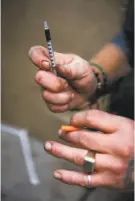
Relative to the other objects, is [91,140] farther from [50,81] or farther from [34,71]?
[34,71]

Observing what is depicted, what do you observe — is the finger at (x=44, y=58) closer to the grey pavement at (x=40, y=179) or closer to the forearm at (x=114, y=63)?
the forearm at (x=114, y=63)

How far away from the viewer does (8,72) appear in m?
0.99

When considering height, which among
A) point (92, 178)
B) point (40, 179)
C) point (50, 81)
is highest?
point (50, 81)

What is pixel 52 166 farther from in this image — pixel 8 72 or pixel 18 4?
pixel 18 4

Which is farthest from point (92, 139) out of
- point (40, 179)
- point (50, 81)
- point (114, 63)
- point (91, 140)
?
point (40, 179)

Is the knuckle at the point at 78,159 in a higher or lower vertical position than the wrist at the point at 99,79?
lower

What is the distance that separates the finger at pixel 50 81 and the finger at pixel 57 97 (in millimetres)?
16

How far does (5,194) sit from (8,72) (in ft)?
1.08

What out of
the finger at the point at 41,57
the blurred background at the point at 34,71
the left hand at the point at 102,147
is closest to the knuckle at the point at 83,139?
the left hand at the point at 102,147

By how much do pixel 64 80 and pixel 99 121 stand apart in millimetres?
102

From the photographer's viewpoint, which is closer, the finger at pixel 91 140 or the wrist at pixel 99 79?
the finger at pixel 91 140

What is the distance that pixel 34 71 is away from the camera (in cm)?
73

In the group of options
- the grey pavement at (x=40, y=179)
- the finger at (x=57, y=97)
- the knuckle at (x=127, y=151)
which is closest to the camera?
the knuckle at (x=127, y=151)

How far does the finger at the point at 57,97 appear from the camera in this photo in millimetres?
548
